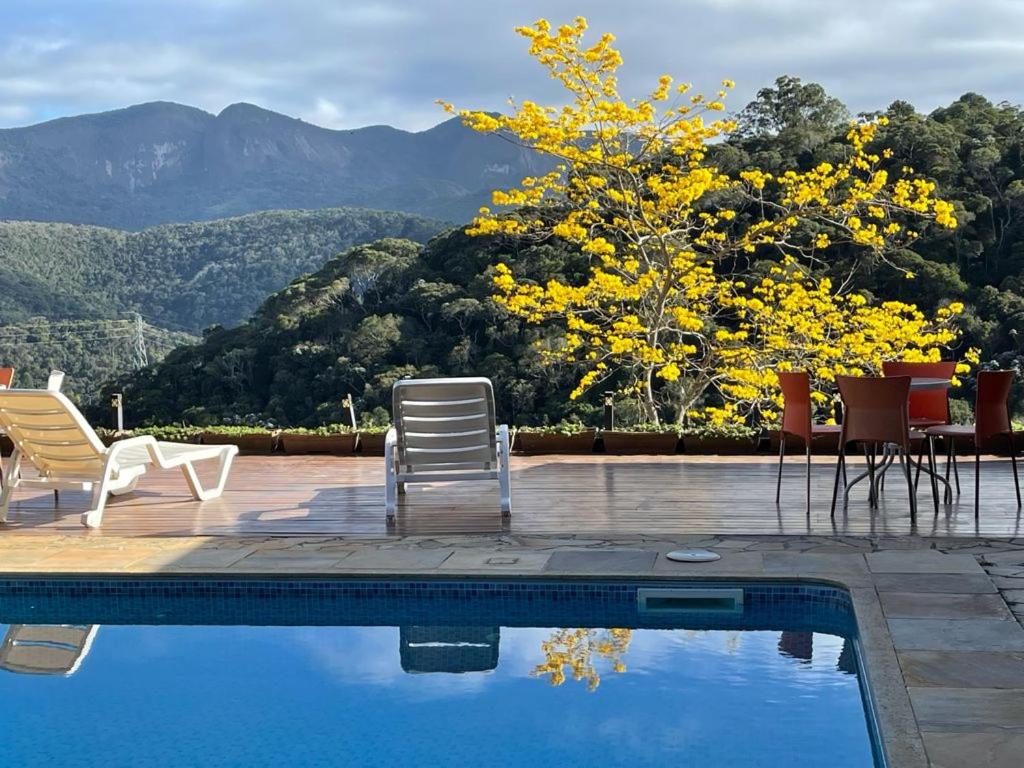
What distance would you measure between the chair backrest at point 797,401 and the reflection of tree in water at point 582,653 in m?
2.18

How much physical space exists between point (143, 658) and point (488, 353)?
15.0 metres

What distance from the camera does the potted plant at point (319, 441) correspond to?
901cm

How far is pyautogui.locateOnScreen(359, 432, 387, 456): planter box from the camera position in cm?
891

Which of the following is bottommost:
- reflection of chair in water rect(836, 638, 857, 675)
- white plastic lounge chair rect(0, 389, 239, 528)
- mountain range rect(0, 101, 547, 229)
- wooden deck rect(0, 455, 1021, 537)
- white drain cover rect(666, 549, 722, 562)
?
reflection of chair in water rect(836, 638, 857, 675)

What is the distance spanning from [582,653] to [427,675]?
1.78 feet

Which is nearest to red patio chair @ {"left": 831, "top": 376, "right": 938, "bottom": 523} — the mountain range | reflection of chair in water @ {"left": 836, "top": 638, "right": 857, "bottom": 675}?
reflection of chair in water @ {"left": 836, "top": 638, "right": 857, "bottom": 675}

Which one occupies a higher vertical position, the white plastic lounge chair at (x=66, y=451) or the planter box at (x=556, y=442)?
the white plastic lounge chair at (x=66, y=451)

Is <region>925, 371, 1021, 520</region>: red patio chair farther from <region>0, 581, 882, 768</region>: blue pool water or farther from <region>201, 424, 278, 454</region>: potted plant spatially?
<region>201, 424, 278, 454</region>: potted plant

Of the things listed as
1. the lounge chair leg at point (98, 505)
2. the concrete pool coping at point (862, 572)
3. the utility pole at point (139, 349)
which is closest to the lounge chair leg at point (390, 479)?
the concrete pool coping at point (862, 572)

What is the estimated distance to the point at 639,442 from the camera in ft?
28.3

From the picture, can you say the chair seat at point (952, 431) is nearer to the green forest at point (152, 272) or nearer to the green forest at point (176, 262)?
the green forest at point (152, 272)

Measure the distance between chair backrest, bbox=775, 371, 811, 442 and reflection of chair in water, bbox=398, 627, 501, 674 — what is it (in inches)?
93.9

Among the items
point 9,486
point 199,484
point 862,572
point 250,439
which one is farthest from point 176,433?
point 862,572

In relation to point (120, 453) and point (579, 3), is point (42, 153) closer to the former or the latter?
point (579, 3)
